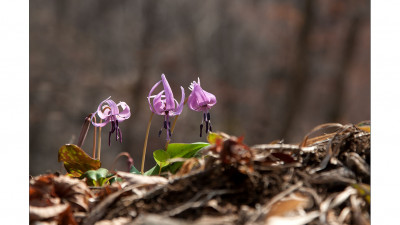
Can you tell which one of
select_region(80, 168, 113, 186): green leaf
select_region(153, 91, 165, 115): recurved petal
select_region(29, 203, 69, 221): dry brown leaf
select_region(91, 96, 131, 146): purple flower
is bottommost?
select_region(80, 168, 113, 186): green leaf

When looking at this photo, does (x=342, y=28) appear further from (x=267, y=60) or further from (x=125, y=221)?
(x=125, y=221)

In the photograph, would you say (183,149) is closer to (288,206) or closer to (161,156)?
(161,156)

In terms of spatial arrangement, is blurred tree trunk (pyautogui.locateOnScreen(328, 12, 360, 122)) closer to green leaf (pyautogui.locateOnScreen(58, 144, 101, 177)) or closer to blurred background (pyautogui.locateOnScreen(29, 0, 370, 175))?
blurred background (pyautogui.locateOnScreen(29, 0, 370, 175))

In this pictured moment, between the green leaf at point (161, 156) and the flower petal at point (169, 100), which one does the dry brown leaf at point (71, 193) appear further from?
the flower petal at point (169, 100)

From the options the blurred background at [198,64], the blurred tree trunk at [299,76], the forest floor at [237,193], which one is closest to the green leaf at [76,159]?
the forest floor at [237,193]

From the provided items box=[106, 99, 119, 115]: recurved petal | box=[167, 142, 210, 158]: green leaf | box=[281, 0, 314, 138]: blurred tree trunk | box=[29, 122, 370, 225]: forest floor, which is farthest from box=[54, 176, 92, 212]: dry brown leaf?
box=[281, 0, 314, 138]: blurred tree trunk

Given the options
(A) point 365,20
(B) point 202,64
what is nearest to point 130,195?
(B) point 202,64
